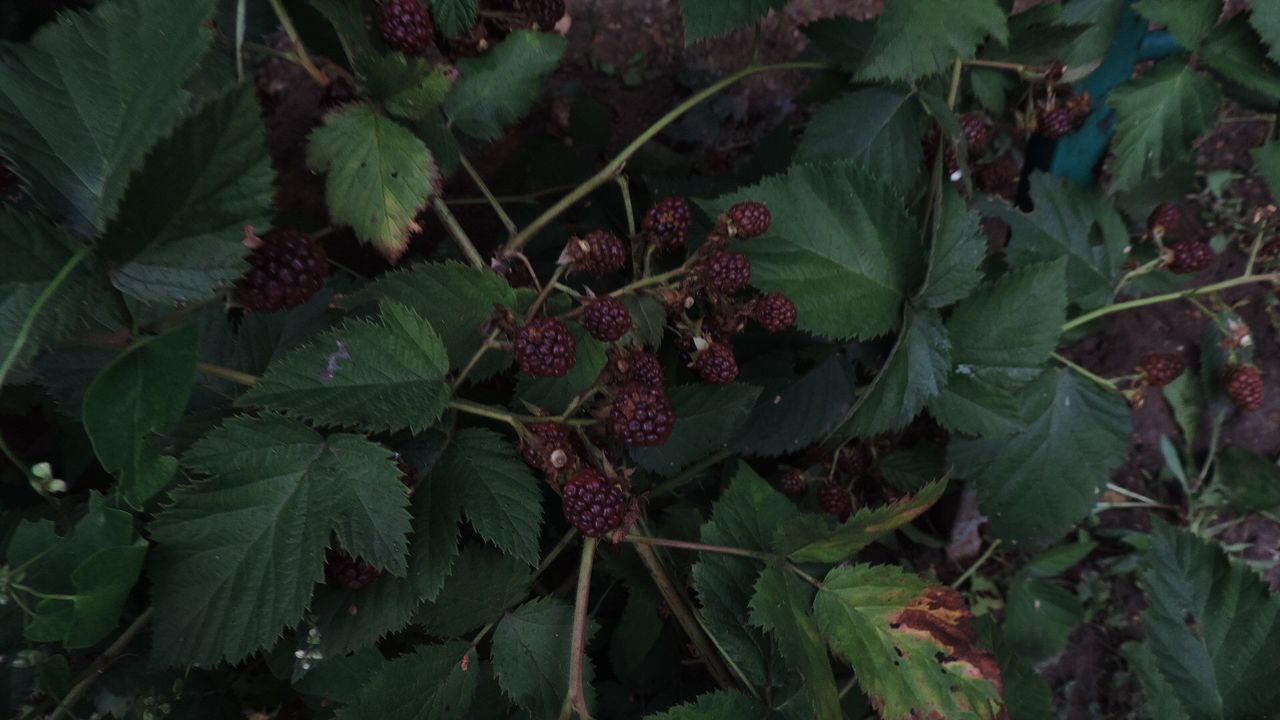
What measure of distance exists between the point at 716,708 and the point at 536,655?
0.26 meters

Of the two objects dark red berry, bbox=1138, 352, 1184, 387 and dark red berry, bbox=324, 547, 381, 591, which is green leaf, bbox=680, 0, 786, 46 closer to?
dark red berry, bbox=324, 547, 381, 591

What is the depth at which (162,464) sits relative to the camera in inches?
30.8

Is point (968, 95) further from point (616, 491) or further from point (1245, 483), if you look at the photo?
point (1245, 483)

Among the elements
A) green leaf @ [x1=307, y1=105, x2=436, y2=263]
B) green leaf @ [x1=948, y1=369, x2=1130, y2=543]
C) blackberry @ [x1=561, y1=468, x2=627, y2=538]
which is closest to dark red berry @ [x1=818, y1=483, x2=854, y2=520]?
green leaf @ [x1=948, y1=369, x2=1130, y2=543]

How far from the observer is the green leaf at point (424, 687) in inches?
39.9

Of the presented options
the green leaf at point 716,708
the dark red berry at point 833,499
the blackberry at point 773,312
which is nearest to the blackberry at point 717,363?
the blackberry at point 773,312

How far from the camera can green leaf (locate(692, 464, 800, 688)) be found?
110 centimetres

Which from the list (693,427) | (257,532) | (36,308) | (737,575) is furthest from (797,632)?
(36,308)

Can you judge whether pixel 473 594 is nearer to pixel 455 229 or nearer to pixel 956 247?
pixel 455 229

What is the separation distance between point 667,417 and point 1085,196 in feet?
3.62

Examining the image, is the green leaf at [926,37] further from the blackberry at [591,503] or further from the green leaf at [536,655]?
the green leaf at [536,655]

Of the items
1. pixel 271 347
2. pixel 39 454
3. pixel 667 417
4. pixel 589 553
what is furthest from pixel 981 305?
pixel 39 454

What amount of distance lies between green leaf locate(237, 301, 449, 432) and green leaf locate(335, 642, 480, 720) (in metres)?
0.38

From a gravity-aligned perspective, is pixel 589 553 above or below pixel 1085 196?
above
